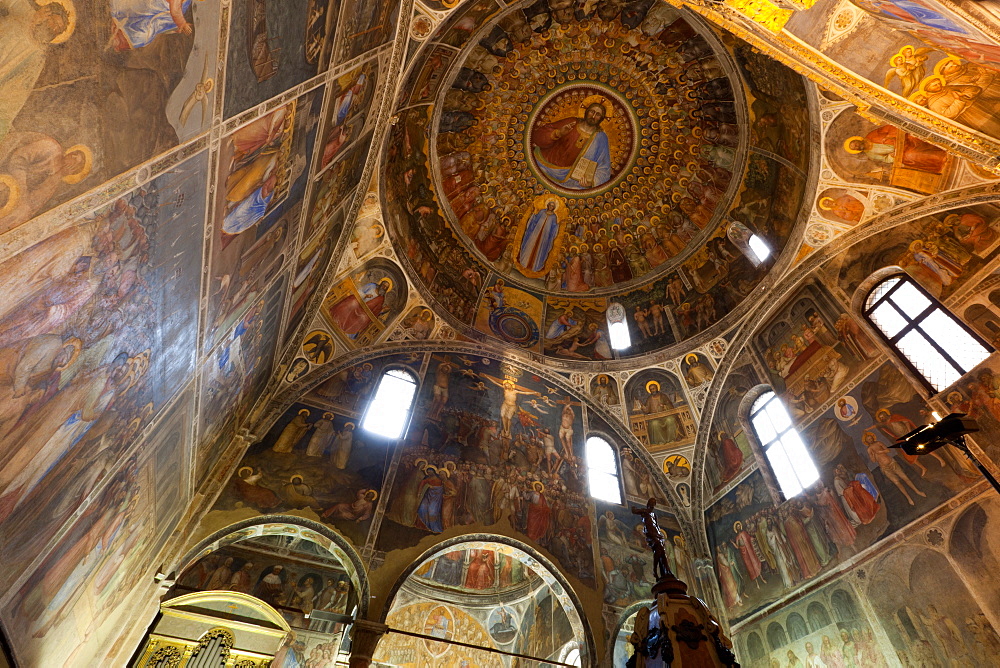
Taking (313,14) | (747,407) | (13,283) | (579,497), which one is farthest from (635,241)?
(13,283)

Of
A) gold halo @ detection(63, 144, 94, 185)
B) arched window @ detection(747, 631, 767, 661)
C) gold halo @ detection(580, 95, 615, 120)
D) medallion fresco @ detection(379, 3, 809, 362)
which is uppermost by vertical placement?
gold halo @ detection(580, 95, 615, 120)

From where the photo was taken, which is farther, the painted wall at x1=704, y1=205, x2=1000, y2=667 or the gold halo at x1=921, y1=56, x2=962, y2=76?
the painted wall at x1=704, y1=205, x2=1000, y2=667

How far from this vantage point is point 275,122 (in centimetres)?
587

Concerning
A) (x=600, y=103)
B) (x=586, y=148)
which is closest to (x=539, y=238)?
(x=586, y=148)

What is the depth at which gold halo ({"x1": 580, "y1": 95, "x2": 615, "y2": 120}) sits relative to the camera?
53.1 ft

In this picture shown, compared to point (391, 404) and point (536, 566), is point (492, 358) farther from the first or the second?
point (536, 566)

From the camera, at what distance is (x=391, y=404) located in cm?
1302

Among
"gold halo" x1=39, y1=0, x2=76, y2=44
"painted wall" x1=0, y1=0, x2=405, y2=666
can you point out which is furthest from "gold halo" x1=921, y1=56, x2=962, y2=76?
"gold halo" x1=39, y1=0, x2=76, y2=44

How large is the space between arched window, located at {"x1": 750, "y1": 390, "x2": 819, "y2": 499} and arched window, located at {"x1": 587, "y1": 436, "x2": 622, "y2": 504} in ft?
12.8

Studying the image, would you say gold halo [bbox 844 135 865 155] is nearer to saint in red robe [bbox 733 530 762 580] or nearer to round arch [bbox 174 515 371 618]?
saint in red robe [bbox 733 530 762 580]

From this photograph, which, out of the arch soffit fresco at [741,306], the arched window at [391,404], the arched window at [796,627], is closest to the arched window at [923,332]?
the arch soffit fresco at [741,306]

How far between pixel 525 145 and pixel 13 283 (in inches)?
607

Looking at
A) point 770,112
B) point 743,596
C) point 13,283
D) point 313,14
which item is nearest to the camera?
point 13,283

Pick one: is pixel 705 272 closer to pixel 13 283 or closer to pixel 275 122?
pixel 275 122
